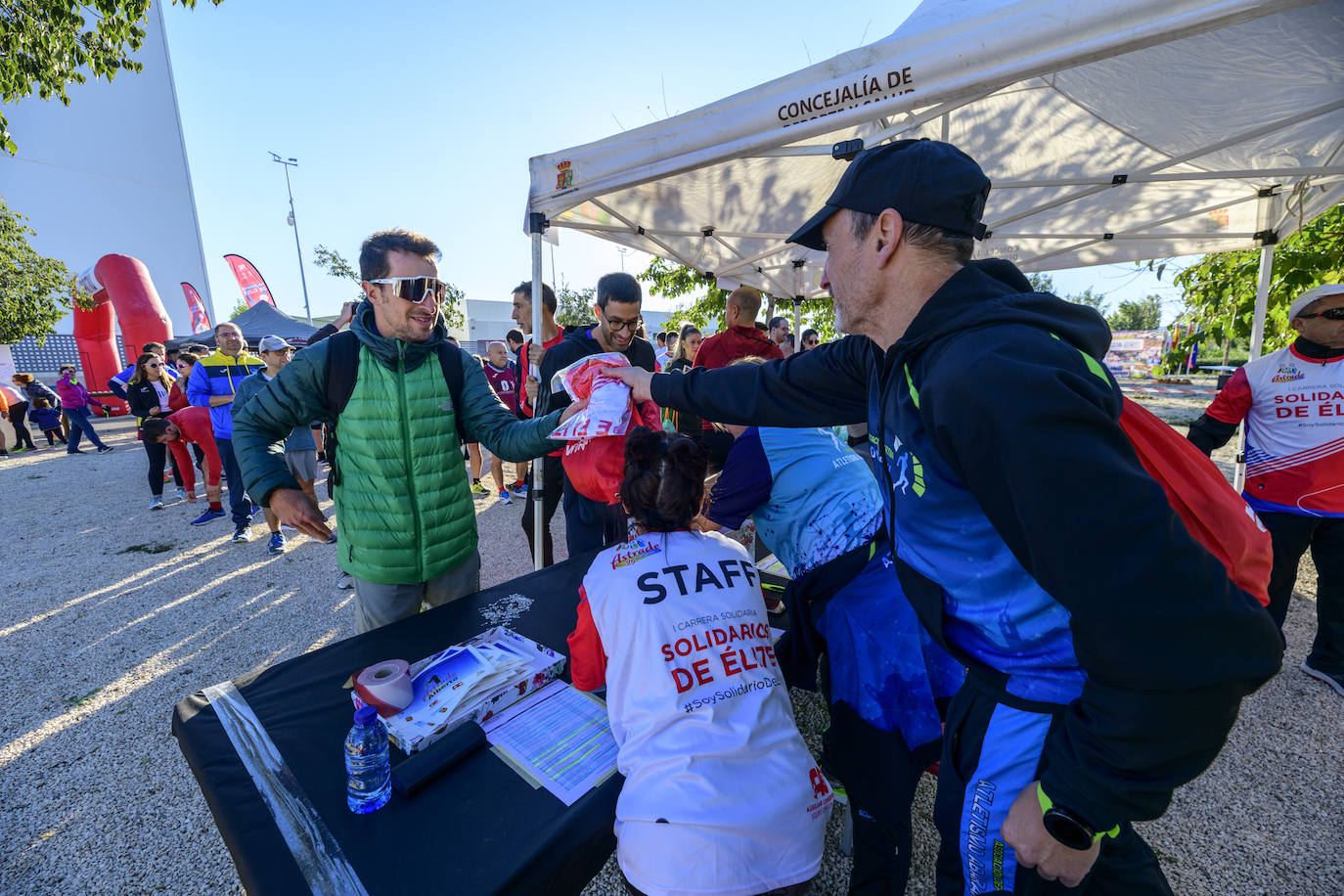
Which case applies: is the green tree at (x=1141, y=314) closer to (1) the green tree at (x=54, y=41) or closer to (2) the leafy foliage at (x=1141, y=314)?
(2) the leafy foliage at (x=1141, y=314)

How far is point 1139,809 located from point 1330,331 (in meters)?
3.69

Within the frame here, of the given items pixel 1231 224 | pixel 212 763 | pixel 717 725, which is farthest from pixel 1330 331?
pixel 212 763

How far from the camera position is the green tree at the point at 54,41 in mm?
4434

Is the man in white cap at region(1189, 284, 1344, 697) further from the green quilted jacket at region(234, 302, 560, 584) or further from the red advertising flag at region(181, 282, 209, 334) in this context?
the red advertising flag at region(181, 282, 209, 334)

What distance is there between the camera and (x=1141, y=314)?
5309 centimetres

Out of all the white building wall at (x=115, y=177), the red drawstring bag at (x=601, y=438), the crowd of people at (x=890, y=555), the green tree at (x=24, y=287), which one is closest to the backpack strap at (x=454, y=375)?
the crowd of people at (x=890, y=555)

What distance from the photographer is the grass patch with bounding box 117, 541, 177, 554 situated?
5.53 metres

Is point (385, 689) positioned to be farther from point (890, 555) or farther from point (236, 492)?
point (236, 492)

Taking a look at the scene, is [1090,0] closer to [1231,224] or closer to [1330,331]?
[1330,331]

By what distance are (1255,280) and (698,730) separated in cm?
825

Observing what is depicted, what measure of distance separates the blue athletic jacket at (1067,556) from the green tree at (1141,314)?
215 feet

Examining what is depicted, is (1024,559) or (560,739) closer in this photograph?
(1024,559)

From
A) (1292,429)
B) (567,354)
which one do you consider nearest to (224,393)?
(567,354)

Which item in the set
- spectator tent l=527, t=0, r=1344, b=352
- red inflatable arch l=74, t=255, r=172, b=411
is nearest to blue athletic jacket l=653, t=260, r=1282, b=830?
spectator tent l=527, t=0, r=1344, b=352
